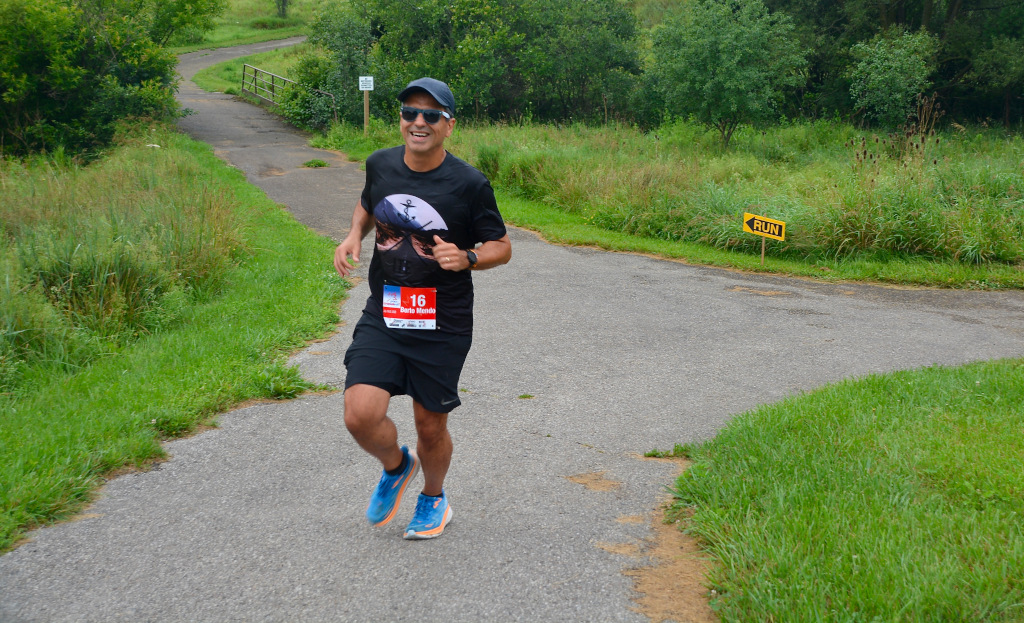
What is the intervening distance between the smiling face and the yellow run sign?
316 inches

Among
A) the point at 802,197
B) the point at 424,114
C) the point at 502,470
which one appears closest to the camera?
the point at 424,114

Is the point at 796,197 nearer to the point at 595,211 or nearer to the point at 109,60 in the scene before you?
the point at 595,211

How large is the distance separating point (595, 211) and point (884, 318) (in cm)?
686

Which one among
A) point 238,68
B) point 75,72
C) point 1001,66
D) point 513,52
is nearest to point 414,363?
point 75,72

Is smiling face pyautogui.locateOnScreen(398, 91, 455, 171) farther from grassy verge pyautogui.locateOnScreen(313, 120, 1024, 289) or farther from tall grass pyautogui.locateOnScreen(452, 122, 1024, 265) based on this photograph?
tall grass pyautogui.locateOnScreen(452, 122, 1024, 265)

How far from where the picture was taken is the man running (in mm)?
3773

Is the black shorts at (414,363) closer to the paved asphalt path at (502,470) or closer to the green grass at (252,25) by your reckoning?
the paved asphalt path at (502,470)

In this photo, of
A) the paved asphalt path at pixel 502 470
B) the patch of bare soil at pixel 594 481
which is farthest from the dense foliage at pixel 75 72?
the patch of bare soil at pixel 594 481

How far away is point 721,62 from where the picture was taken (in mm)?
22766

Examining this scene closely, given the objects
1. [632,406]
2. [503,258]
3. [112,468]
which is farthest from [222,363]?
[503,258]

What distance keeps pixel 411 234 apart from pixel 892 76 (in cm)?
2552

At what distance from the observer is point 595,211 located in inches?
605

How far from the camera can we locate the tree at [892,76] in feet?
83.4

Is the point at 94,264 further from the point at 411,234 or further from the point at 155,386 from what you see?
the point at 411,234
